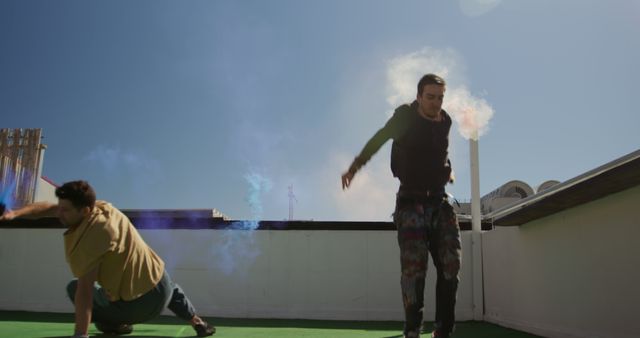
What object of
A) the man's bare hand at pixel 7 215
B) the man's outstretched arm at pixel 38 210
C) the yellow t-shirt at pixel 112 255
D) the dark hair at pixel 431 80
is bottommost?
the yellow t-shirt at pixel 112 255

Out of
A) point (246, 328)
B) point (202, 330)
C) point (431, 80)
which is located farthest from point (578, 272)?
point (246, 328)

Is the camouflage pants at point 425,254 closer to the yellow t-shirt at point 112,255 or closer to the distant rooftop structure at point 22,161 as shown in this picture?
the yellow t-shirt at point 112,255

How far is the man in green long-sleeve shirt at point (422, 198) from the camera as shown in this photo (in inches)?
104

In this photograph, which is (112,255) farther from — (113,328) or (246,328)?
(246,328)

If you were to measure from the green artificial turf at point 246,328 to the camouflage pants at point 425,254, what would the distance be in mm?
1508

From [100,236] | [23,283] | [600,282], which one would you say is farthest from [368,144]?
[23,283]

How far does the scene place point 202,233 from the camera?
6504 mm

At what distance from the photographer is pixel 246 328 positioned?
477 cm

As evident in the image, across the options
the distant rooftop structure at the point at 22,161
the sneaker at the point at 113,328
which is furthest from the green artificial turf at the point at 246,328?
the distant rooftop structure at the point at 22,161

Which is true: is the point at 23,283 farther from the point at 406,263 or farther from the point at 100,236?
the point at 406,263

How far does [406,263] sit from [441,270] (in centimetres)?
22

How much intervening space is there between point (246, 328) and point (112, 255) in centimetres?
226

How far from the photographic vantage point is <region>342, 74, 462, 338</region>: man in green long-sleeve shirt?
2.65m

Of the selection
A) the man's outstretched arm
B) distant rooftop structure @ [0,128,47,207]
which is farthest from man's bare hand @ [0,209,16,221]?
distant rooftop structure @ [0,128,47,207]
